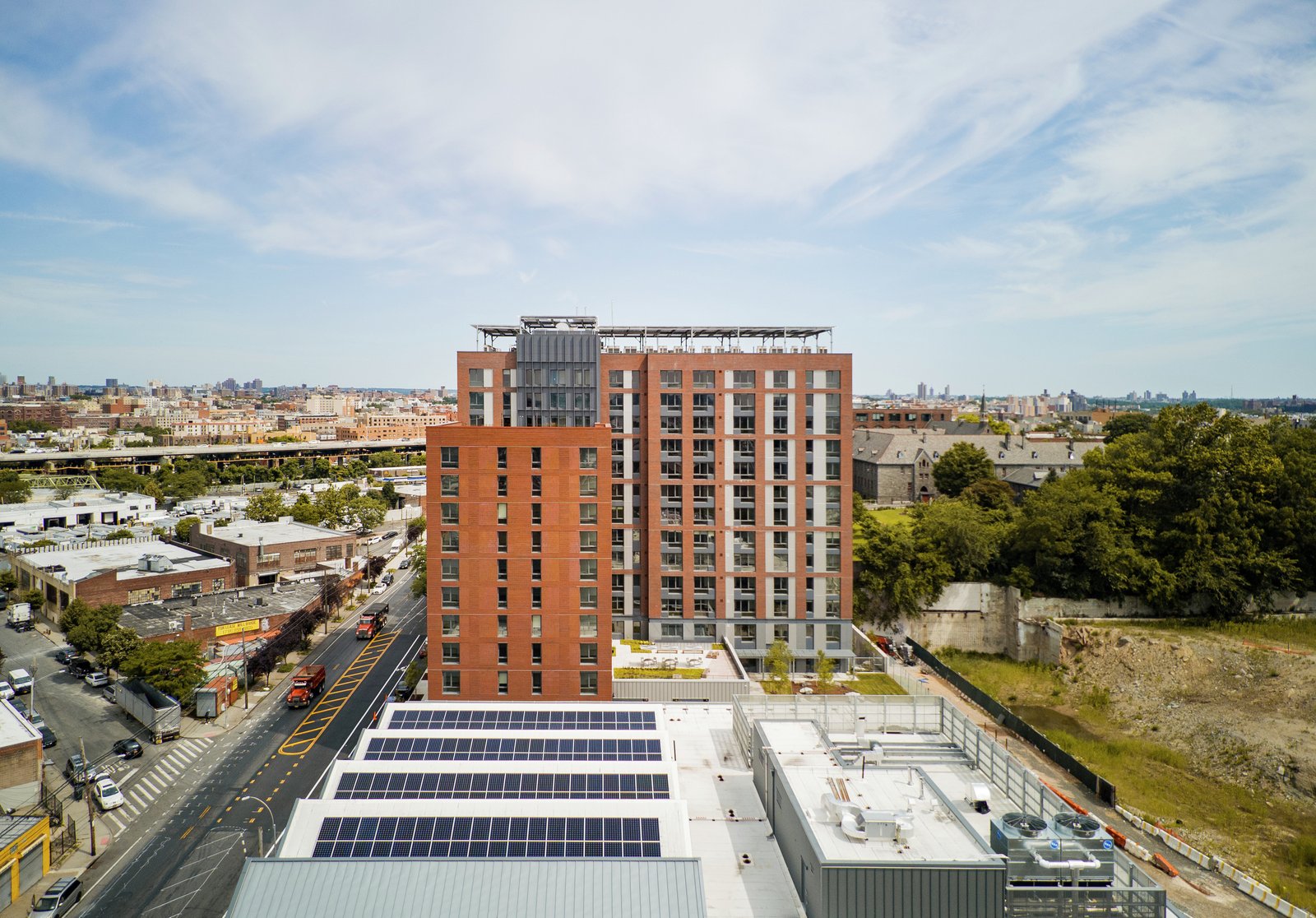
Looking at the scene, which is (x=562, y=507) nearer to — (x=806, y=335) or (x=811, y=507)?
(x=811, y=507)

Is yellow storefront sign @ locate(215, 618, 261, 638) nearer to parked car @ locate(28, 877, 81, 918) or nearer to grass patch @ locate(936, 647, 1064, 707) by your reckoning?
parked car @ locate(28, 877, 81, 918)

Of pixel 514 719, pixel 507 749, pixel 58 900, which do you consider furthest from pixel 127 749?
pixel 507 749

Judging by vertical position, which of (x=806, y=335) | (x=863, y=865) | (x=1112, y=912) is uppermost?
(x=806, y=335)

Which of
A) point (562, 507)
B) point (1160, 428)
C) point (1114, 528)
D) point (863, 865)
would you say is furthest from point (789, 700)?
point (1160, 428)

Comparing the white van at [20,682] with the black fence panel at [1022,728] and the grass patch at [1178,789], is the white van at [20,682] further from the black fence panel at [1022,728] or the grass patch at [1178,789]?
the grass patch at [1178,789]

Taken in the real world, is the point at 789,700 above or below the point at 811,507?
below

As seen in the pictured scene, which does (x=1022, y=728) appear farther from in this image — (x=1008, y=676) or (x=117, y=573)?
(x=117, y=573)

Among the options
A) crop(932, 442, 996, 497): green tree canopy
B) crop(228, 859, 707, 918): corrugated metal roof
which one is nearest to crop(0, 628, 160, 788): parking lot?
crop(228, 859, 707, 918): corrugated metal roof

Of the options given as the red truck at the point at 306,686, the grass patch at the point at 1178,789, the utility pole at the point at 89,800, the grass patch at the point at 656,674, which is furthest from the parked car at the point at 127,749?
the grass patch at the point at 1178,789
